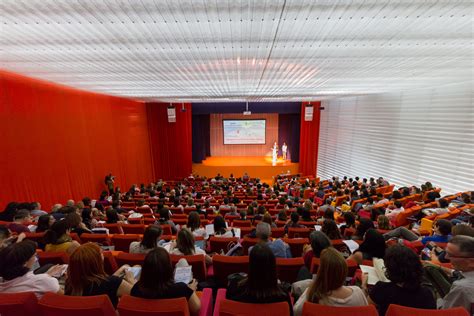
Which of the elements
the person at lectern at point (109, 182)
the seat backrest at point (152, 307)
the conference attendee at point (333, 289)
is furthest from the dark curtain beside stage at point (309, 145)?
the seat backrest at point (152, 307)

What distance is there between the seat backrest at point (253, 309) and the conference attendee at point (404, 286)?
93 centimetres

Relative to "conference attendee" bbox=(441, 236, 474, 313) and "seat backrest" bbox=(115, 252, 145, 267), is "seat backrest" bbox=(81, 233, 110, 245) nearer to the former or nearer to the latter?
"seat backrest" bbox=(115, 252, 145, 267)

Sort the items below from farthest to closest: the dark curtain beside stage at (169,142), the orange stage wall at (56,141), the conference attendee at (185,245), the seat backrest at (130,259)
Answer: the dark curtain beside stage at (169,142)
the orange stage wall at (56,141)
the conference attendee at (185,245)
the seat backrest at (130,259)

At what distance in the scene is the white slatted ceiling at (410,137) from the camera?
823 cm

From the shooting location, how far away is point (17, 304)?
1.90 m

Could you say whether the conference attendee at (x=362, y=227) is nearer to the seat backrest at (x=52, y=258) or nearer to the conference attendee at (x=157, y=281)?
the conference attendee at (x=157, y=281)

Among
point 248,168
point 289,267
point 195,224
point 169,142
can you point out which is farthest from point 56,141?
point 248,168

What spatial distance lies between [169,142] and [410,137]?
49.3 ft

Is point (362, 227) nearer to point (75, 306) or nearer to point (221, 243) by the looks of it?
point (221, 243)

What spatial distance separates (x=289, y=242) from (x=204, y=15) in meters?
3.70

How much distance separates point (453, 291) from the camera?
2191 millimetres

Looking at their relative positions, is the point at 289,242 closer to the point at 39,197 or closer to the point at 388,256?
the point at 388,256

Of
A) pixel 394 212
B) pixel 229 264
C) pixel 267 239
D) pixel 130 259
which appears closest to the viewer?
pixel 229 264

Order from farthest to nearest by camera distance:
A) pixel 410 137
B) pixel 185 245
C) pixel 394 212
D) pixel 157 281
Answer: pixel 410 137, pixel 394 212, pixel 185 245, pixel 157 281
